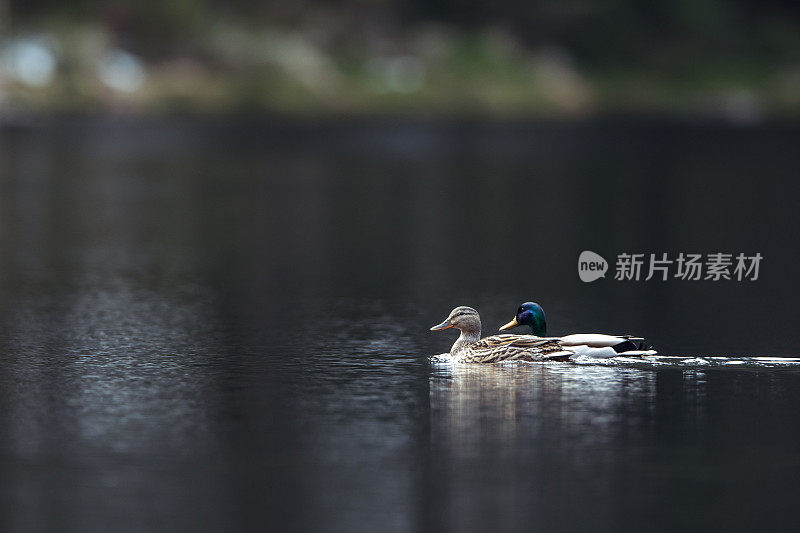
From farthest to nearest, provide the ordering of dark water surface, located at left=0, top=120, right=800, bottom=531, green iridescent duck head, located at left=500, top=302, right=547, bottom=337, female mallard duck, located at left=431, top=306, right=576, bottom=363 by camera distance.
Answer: green iridescent duck head, located at left=500, top=302, right=547, bottom=337
female mallard duck, located at left=431, top=306, right=576, bottom=363
dark water surface, located at left=0, top=120, right=800, bottom=531

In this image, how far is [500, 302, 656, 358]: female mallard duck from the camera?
680 inches

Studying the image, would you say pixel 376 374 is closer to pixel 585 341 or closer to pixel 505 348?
pixel 505 348

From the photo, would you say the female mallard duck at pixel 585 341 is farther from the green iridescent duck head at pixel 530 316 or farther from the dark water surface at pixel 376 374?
the dark water surface at pixel 376 374

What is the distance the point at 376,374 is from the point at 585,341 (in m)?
2.36

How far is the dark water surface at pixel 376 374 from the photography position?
12.1 meters

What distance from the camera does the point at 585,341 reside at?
17281mm

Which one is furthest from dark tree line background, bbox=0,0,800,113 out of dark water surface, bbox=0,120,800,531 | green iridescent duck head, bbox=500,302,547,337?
green iridescent duck head, bbox=500,302,547,337

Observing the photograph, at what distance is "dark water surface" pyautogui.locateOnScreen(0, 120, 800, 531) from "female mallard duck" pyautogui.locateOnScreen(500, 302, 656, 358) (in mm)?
264

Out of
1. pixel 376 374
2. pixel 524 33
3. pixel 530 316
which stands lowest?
pixel 376 374

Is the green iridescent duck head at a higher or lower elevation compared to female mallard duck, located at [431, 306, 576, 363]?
higher

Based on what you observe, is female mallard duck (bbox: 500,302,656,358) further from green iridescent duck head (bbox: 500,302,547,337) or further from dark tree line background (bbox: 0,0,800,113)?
dark tree line background (bbox: 0,0,800,113)

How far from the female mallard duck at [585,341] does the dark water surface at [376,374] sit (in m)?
0.26

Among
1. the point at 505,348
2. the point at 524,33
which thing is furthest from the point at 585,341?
the point at 524,33

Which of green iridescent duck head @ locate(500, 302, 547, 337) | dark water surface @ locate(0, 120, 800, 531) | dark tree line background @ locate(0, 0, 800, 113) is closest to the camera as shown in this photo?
dark water surface @ locate(0, 120, 800, 531)
